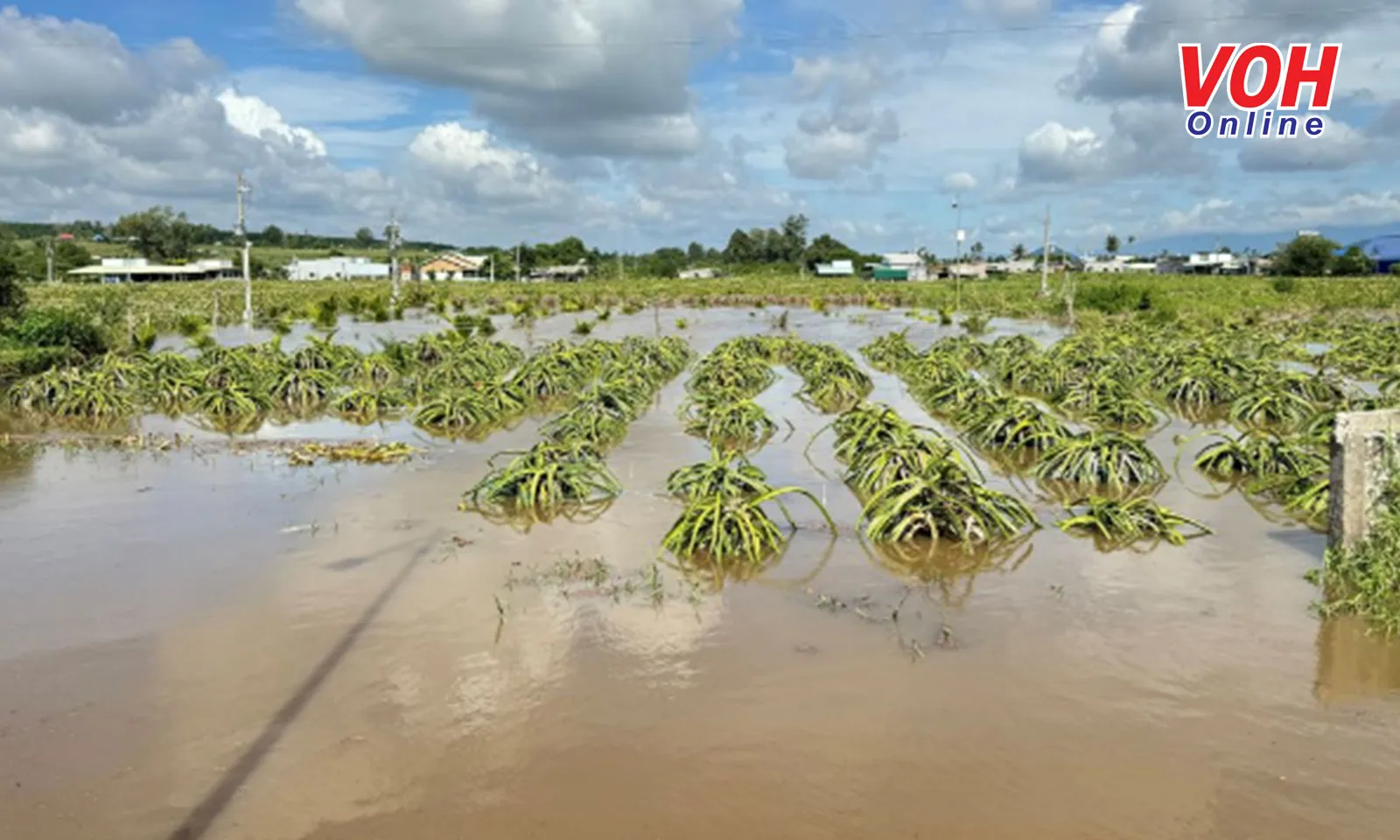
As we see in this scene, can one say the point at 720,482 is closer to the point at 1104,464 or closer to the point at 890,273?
the point at 1104,464

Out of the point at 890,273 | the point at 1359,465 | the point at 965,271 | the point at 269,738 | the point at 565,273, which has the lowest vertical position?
the point at 269,738

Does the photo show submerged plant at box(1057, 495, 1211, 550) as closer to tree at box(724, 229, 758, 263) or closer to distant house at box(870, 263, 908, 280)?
distant house at box(870, 263, 908, 280)

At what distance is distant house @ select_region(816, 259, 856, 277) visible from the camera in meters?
91.7

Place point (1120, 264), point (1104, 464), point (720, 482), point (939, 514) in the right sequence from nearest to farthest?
1. point (939, 514)
2. point (720, 482)
3. point (1104, 464)
4. point (1120, 264)

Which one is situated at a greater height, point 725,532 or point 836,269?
point 836,269

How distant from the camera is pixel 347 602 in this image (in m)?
6.79

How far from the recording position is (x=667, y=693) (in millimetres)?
5410

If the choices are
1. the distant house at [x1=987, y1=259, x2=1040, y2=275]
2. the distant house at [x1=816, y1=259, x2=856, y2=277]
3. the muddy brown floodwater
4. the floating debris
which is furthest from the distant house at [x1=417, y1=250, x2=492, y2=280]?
the muddy brown floodwater

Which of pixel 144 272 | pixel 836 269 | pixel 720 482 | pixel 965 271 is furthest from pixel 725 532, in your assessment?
pixel 965 271

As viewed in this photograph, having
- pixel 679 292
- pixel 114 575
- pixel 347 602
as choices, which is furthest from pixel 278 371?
pixel 679 292

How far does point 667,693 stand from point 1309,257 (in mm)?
74601

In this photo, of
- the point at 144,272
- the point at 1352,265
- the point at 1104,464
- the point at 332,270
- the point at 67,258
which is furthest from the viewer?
the point at 332,270

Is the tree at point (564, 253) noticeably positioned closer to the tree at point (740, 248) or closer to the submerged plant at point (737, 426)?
the tree at point (740, 248)

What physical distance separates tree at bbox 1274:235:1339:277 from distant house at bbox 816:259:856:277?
34257 millimetres
